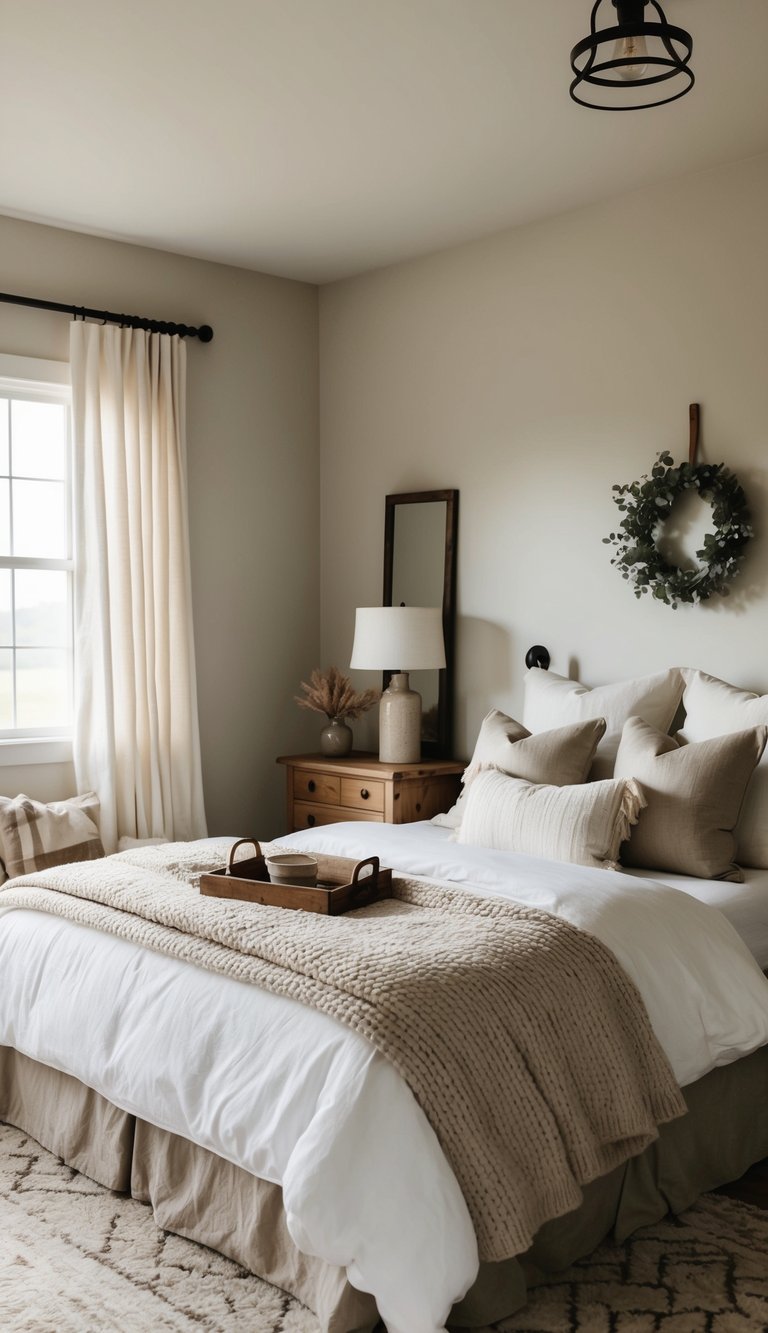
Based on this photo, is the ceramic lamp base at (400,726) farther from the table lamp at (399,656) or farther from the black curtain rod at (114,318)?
the black curtain rod at (114,318)

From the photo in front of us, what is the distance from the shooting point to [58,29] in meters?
2.91

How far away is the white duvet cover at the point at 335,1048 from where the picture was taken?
2.03 meters

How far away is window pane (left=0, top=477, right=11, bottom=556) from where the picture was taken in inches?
172

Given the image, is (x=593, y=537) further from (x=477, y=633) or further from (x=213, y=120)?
(x=213, y=120)

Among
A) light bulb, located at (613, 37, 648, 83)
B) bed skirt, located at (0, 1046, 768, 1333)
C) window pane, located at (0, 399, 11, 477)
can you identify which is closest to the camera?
bed skirt, located at (0, 1046, 768, 1333)

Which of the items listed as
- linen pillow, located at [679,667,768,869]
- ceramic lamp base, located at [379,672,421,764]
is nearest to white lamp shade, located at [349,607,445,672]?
ceramic lamp base, located at [379,672,421,764]

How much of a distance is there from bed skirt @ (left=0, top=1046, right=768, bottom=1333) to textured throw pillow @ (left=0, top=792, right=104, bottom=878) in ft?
3.24

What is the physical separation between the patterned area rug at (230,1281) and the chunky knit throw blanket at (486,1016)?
0.27 m

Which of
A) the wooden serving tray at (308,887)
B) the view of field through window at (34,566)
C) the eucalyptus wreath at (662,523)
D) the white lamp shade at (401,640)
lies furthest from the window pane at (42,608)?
the eucalyptus wreath at (662,523)

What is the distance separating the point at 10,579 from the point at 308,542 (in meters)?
1.41

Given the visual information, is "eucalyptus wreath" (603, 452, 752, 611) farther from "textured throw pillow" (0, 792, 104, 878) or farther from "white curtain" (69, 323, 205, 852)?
"textured throw pillow" (0, 792, 104, 878)

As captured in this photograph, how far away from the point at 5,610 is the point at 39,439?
2.19ft

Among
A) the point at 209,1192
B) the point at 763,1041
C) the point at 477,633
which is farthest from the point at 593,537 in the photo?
the point at 209,1192

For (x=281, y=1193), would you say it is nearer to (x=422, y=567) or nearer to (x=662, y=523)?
(x=662, y=523)
